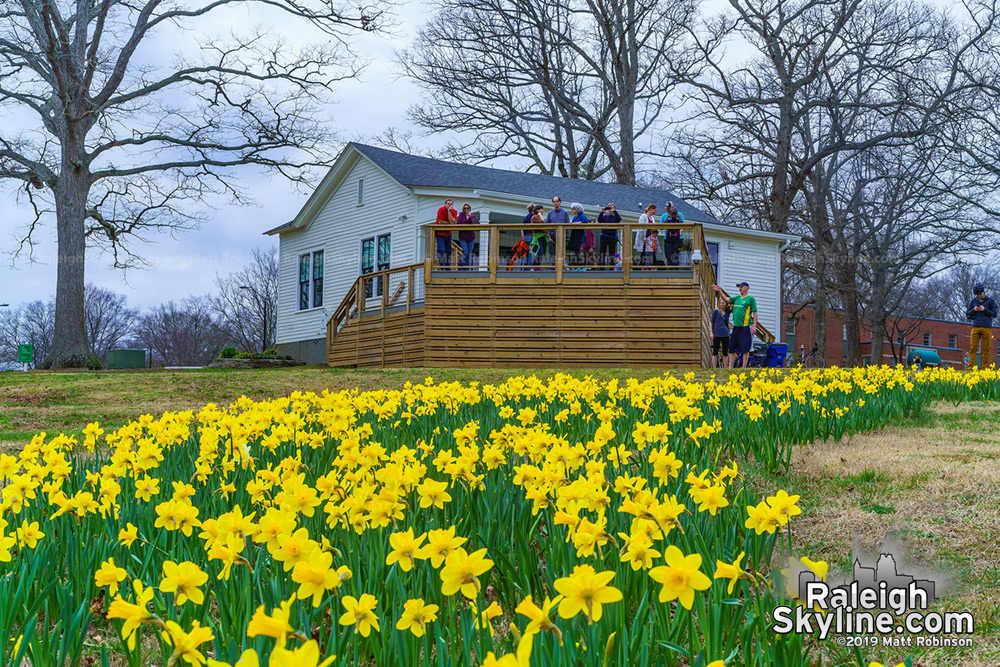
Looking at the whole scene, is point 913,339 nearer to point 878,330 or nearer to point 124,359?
point 878,330

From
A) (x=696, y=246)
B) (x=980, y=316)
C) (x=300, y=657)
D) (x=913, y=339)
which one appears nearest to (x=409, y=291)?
(x=696, y=246)

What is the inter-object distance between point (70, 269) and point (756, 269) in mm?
19624

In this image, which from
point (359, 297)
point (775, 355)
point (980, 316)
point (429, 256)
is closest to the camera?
point (980, 316)

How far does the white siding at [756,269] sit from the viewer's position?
25.3 m

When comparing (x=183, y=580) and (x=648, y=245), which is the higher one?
(x=648, y=245)

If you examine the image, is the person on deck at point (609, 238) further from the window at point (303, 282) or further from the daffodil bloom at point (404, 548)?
the daffodil bloom at point (404, 548)

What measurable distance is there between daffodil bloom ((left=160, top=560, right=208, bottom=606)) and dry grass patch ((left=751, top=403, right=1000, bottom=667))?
1.53 meters

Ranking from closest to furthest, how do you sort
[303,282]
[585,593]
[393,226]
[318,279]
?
[585,593]
[393,226]
[318,279]
[303,282]

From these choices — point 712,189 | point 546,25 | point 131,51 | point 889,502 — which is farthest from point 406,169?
point 889,502

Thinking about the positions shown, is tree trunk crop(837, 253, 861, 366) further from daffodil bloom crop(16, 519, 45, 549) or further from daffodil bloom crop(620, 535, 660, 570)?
daffodil bloom crop(16, 519, 45, 549)

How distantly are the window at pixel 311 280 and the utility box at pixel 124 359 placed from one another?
16.8 feet

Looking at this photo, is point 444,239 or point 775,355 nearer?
point 444,239

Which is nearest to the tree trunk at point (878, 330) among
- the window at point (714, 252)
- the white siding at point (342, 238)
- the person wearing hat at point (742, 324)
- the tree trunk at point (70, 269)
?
the window at point (714, 252)

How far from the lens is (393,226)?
2334 cm
